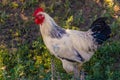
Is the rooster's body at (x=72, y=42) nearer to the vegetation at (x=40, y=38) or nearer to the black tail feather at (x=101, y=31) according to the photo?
the black tail feather at (x=101, y=31)

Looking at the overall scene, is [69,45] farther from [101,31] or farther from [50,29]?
[101,31]

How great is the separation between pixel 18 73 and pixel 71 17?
2302 mm

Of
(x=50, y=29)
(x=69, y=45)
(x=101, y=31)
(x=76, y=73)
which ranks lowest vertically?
(x=76, y=73)

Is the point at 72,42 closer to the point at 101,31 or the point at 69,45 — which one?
→ the point at 69,45

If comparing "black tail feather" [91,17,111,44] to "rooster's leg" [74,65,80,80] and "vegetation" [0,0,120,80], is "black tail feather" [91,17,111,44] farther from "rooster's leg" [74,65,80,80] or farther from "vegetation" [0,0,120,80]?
"rooster's leg" [74,65,80,80]

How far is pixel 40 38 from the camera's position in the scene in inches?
320

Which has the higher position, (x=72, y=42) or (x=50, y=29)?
(x=50, y=29)

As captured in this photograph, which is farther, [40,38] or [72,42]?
[40,38]

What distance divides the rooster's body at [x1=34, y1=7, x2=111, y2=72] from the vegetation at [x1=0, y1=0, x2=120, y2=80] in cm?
26

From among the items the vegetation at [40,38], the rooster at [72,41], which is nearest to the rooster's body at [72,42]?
the rooster at [72,41]

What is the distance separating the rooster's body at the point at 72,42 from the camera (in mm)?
6848

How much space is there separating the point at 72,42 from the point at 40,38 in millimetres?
1346

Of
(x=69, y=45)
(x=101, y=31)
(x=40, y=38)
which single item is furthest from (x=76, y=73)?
(x=40, y=38)

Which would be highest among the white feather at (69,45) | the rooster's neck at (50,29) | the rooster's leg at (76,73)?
the rooster's neck at (50,29)
